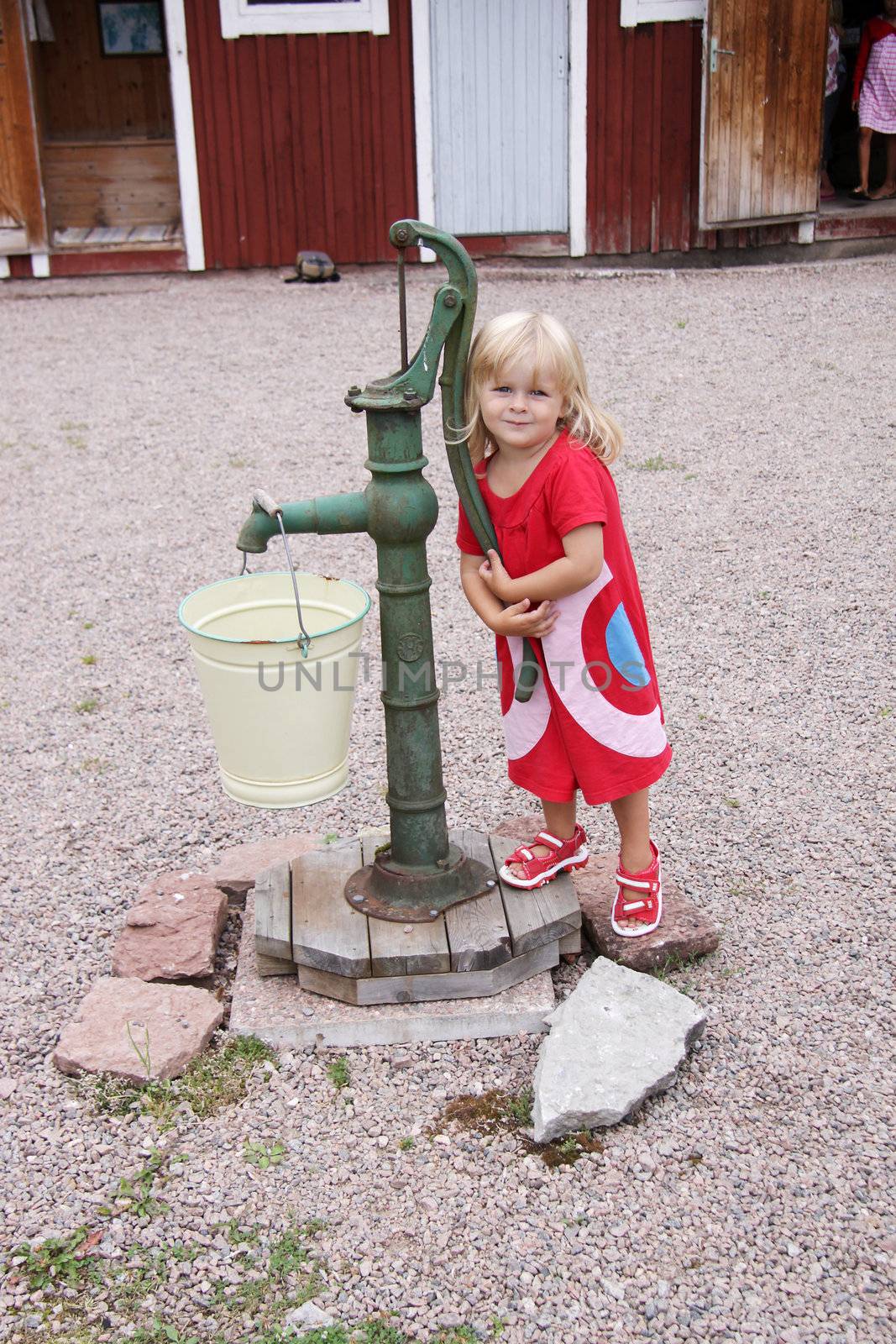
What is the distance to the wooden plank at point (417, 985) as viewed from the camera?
2.67 m

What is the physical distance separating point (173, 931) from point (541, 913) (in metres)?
0.82

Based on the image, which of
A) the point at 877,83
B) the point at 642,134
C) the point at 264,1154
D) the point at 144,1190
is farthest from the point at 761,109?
the point at 144,1190

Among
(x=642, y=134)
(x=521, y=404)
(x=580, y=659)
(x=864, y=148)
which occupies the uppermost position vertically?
(x=642, y=134)

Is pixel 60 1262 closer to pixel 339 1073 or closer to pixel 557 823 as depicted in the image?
pixel 339 1073

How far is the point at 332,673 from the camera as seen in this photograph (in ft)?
8.13

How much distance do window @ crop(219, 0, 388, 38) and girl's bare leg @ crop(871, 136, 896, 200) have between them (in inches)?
168

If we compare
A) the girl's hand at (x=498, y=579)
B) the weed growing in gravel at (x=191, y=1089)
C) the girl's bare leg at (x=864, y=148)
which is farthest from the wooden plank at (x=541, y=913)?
the girl's bare leg at (x=864, y=148)

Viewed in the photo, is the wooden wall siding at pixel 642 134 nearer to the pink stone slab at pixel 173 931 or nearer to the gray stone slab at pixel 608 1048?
the pink stone slab at pixel 173 931

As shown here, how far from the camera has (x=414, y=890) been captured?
2.77 metres

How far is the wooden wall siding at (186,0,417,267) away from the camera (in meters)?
10.2

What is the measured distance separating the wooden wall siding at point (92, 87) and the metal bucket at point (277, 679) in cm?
1128

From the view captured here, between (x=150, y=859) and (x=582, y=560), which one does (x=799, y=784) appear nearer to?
(x=582, y=560)

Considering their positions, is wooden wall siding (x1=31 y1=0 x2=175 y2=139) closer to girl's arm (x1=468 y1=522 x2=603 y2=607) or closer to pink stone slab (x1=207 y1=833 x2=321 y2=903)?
pink stone slab (x1=207 y1=833 x2=321 y2=903)

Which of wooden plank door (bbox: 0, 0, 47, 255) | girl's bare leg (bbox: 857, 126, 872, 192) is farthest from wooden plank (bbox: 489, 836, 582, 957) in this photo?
girl's bare leg (bbox: 857, 126, 872, 192)
